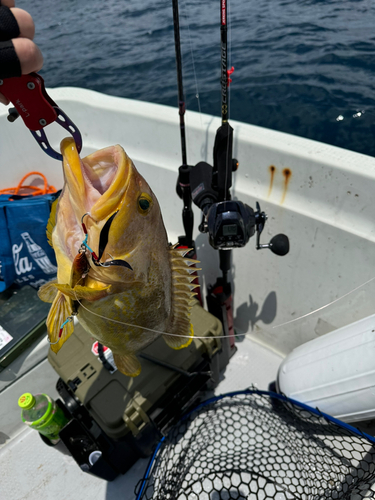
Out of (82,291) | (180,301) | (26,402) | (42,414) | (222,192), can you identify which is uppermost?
(82,291)

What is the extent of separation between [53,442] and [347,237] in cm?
272

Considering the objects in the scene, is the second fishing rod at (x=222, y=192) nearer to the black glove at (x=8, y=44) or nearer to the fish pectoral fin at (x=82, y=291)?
the fish pectoral fin at (x=82, y=291)

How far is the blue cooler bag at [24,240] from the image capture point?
2.99 m

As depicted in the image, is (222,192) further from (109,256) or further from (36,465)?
(36,465)

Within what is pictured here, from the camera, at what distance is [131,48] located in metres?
8.86

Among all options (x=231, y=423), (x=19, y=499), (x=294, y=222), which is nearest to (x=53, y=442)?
(x=19, y=499)

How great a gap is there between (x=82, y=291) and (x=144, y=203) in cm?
44

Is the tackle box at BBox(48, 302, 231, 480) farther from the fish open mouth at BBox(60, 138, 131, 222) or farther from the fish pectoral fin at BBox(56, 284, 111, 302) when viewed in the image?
the fish open mouth at BBox(60, 138, 131, 222)

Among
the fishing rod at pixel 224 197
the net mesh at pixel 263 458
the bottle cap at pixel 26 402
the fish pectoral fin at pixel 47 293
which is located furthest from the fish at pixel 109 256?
the net mesh at pixel 263 458

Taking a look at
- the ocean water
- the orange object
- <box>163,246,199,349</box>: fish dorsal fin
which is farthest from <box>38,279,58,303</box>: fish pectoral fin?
the ocean water

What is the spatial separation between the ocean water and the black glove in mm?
4001

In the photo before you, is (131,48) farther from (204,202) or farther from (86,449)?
(86,449)

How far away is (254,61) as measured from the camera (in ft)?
21.5

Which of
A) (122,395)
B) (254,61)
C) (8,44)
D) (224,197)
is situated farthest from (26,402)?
(254,61)
